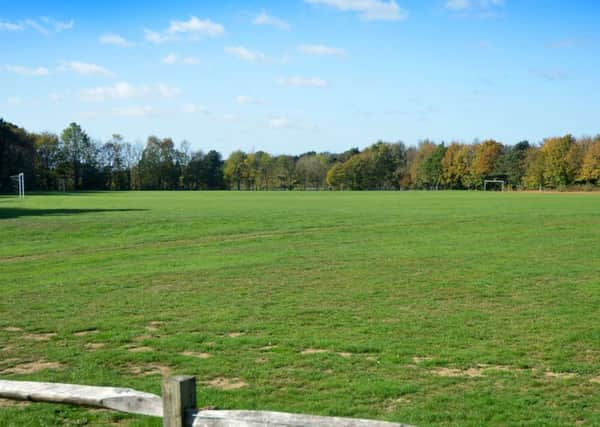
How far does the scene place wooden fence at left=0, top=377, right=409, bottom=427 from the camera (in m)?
3.80

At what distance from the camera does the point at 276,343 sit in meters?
10.5

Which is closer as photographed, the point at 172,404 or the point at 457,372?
the point at 172,404

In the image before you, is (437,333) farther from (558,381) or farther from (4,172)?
(4,172)

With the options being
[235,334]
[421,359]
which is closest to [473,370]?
[421,359]

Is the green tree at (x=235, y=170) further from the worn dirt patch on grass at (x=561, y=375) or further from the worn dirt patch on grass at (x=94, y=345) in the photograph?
the worn dirt patch on grass at (x=561, y=375)

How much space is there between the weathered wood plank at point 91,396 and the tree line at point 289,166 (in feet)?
444

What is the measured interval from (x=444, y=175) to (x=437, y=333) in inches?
6468

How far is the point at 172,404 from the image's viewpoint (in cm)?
411

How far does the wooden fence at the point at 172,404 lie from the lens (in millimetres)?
3805

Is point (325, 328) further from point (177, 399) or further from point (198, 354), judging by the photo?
point (177, 399)

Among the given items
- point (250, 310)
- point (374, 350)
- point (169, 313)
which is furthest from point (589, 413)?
point (169, 313)

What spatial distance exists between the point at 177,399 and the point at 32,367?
6284mm

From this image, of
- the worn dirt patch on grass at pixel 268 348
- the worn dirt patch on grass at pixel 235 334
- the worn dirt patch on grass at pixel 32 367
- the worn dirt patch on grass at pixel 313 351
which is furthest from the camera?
the worn dirt patch on grass at pixel 235 334

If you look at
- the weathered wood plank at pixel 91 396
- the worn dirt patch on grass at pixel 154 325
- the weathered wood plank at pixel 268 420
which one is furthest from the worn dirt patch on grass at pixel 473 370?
the worn dirt patch on grass at pixel 154 325
